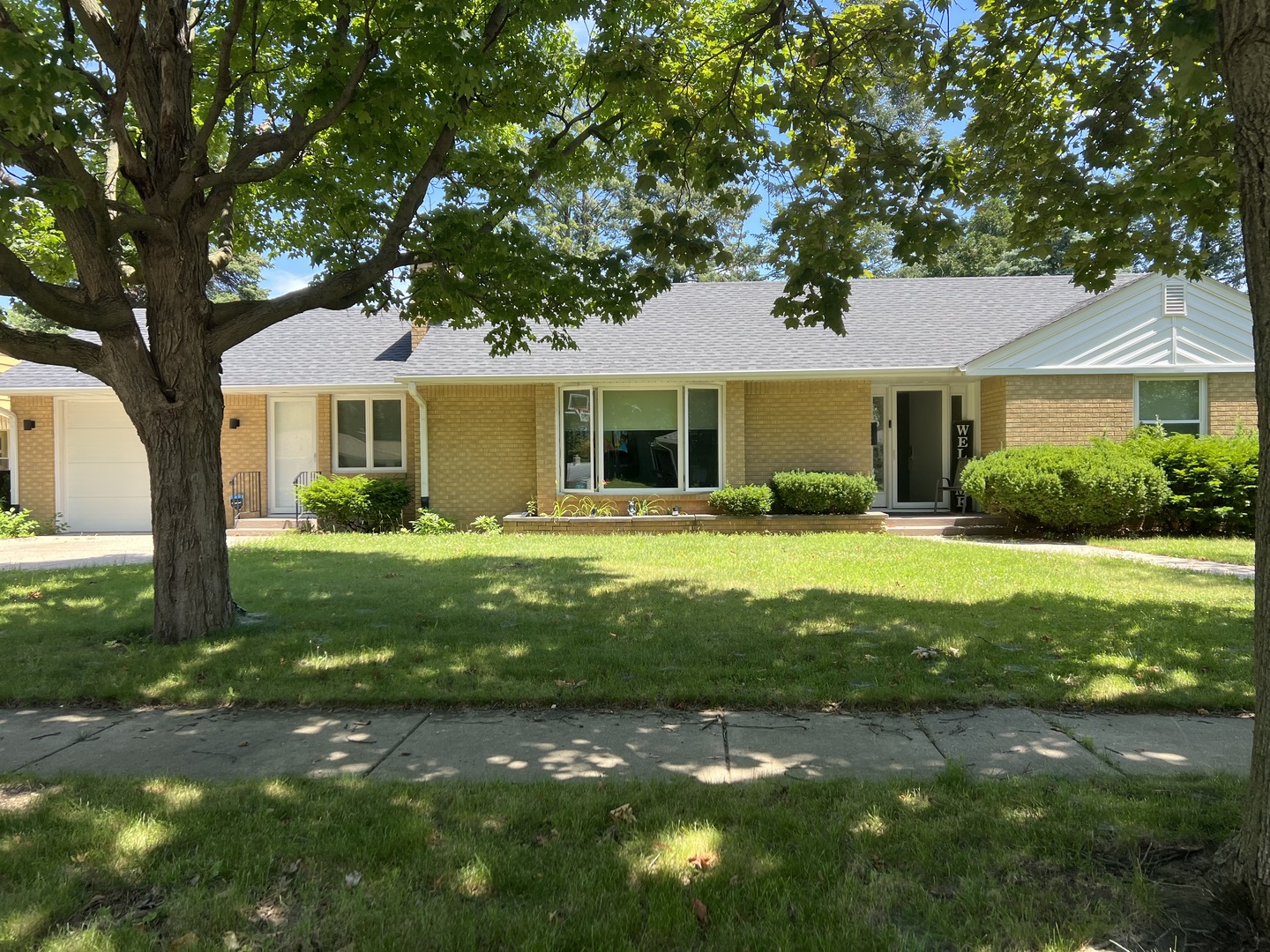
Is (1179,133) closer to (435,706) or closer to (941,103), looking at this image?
(941,103)

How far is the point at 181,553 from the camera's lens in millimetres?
6344

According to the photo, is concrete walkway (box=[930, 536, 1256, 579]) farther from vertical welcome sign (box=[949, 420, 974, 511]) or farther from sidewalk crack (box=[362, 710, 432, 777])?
sidewalk crack (box=[362, 710, 432, 777])

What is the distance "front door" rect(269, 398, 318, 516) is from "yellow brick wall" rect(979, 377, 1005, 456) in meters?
14.1

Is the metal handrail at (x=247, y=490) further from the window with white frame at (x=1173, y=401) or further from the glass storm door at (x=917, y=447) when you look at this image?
the window with white frame at (x=1173, y=401)

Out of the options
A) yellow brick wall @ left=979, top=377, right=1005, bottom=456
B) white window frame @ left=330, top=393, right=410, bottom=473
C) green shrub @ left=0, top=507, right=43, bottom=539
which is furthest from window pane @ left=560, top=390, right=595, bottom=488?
green shrub @ left=0, top=507, right=43, bottom=539

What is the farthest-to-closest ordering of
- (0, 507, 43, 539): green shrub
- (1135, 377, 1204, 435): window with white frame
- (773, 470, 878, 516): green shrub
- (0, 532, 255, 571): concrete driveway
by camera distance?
(0, 507, 43, 539): green shrub < (1135, 377, 1204, 435): window with white frame < (773, 470, 878, 516): green shrub < (0, 532, 255, 571): concrete driveway

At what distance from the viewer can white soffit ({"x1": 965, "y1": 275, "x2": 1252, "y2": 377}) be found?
46.0ft

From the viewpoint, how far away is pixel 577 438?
15336 millimetres

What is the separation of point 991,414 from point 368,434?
1299cm

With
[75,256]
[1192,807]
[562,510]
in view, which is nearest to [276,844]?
[1192,807]

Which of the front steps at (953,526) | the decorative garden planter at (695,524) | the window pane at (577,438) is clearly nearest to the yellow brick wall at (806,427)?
the decorative garden planter at (695,524)

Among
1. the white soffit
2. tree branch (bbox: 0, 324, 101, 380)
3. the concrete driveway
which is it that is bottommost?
the concrete driveway

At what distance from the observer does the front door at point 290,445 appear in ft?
55.3

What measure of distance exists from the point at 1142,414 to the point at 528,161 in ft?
41.6
